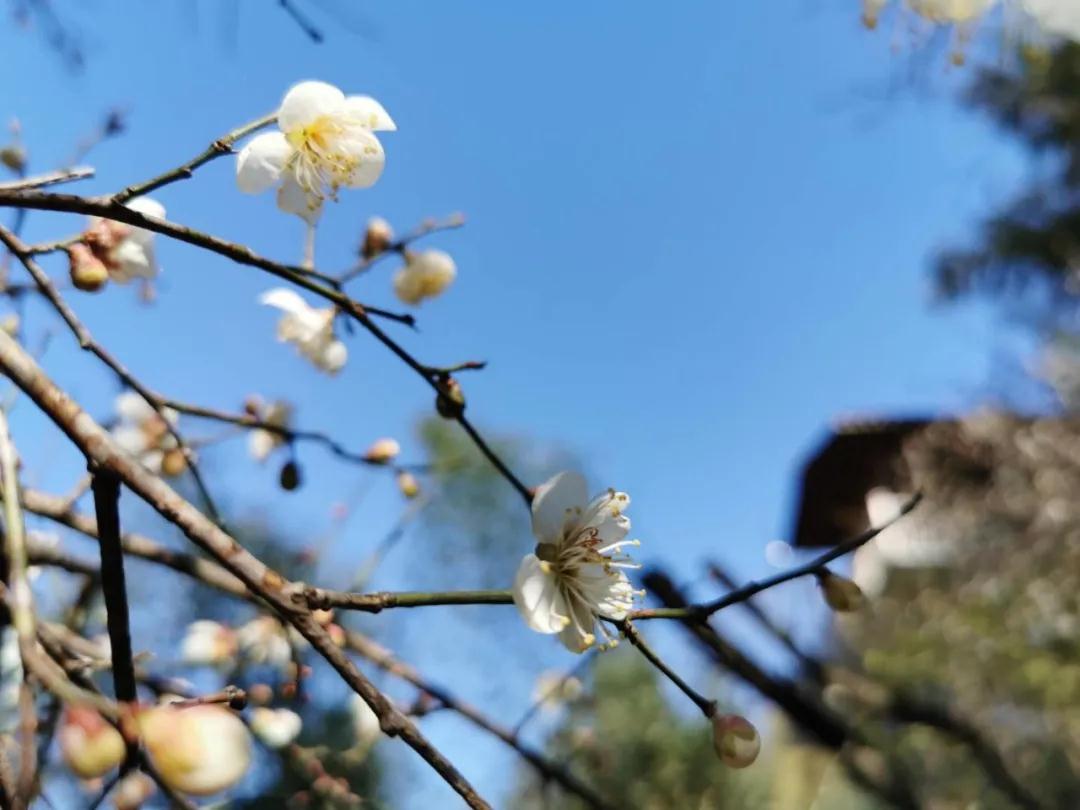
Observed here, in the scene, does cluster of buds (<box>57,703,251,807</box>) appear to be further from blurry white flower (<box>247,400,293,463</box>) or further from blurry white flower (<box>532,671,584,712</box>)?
blurry white flower (<box>532,671,584,712</box>)

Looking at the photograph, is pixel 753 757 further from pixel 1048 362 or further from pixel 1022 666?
pixel 1048 362

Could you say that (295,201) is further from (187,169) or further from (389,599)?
(389,599)

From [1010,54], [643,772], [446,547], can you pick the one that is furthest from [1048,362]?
[1010,54]

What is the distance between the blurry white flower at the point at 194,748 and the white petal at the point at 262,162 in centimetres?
37

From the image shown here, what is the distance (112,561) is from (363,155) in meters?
0.36

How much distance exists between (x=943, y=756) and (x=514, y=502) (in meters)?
1.44

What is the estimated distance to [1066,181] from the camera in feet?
13.6

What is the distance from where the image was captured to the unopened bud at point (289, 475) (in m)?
0.76

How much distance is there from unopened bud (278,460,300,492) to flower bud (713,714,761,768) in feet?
1.39

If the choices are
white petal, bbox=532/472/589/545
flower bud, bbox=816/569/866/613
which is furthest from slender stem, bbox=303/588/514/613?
flower bud, bbox=816/569/866/613

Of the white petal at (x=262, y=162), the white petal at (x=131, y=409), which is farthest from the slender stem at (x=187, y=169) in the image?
the white petal at (x=131, y=409)

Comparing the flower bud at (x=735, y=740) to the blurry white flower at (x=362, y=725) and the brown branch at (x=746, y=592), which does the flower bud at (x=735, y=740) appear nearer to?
the brown branch at (x=746, y=592)

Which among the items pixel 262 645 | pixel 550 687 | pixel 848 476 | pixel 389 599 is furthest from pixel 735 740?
pixel 848 476

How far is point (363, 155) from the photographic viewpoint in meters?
0.63
